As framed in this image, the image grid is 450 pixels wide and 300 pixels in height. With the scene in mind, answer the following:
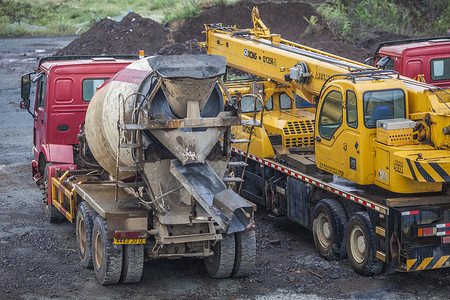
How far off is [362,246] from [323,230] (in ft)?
3.77

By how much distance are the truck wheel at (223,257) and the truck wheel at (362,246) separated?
5.78ft

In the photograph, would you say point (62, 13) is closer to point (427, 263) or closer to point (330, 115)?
point (330, 115)

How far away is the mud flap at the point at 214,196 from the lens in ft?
28.9

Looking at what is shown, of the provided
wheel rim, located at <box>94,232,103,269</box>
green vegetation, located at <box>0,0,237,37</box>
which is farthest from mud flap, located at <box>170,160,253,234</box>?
green vegetation, located at <box>0,0,237,37</box>

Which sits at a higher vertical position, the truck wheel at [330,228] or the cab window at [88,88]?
the cab window at [88,88]

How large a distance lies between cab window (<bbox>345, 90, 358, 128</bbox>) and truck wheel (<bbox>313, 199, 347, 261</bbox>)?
135 cm

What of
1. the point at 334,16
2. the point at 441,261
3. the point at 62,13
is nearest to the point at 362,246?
the point at 441,261

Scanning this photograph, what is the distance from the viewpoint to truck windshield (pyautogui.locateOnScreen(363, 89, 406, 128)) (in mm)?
10891

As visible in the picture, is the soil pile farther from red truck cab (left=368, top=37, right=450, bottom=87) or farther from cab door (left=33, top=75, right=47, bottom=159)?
cab door (left=33, top=75, right=47, bottom=159)

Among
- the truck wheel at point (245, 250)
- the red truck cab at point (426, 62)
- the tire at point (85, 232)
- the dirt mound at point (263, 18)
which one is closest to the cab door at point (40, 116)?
the tire at point (85, 232)

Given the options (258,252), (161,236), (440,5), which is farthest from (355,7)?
(161,236)

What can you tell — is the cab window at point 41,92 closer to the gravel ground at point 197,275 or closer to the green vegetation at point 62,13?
the gravel ground at point 197,275

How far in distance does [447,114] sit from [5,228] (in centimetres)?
777

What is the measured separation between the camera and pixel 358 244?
1112 centimetres
